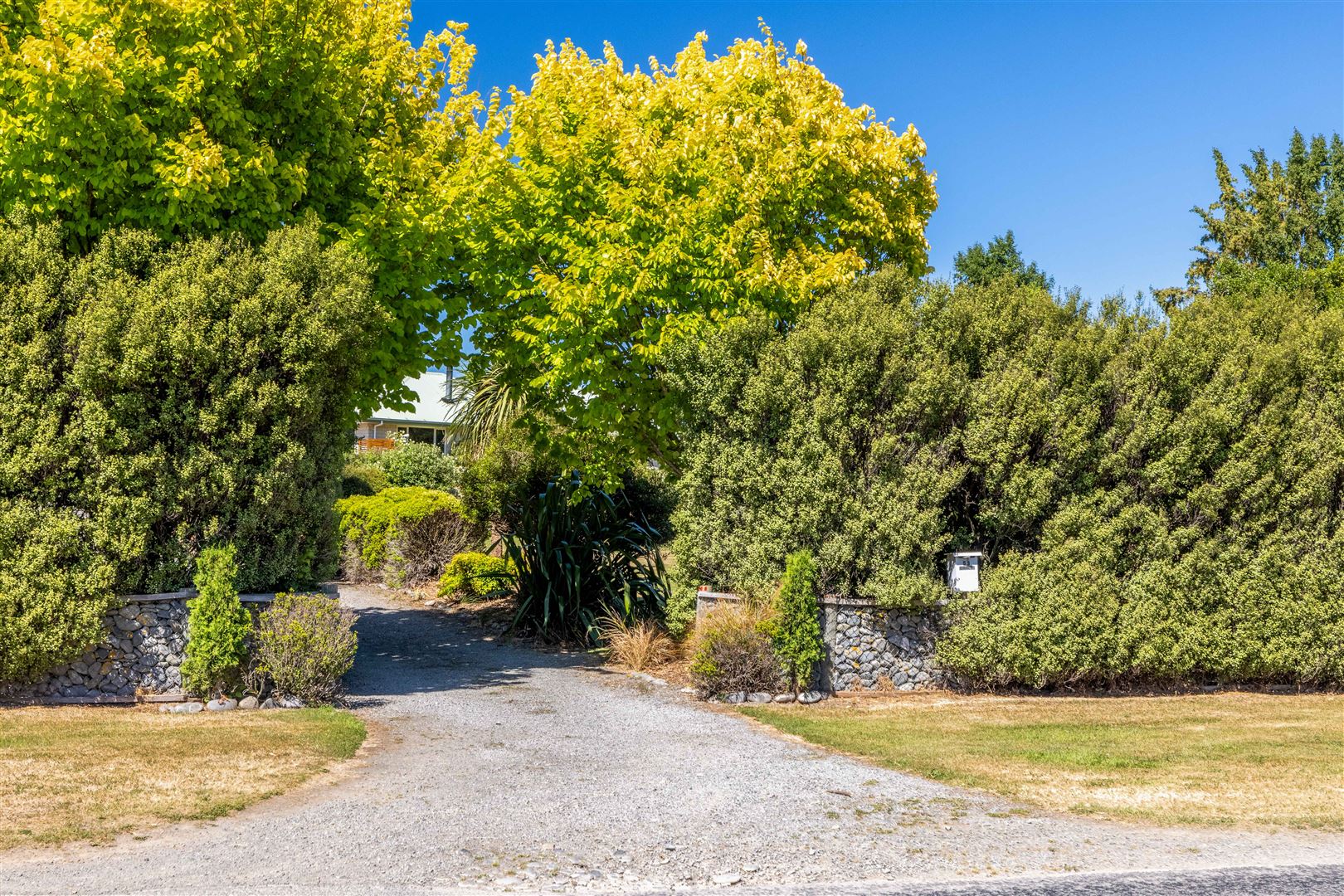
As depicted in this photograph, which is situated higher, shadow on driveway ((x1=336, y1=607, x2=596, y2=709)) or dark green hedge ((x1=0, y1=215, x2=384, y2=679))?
dark green hedge ((x1=0, y1=215, x2=384, y2=679))

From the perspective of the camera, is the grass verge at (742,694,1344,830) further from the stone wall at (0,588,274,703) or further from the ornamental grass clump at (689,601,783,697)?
the stone wall at (0,588,274,703)

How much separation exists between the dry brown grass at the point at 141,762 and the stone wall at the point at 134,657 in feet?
1.15

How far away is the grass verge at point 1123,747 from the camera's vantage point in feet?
24.6

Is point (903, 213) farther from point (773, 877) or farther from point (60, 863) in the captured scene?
point (60, 863)

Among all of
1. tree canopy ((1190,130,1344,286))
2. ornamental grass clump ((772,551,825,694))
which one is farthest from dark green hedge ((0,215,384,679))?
tree canopy ((1190,130,1344,286))

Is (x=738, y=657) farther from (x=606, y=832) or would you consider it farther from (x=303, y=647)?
(x=606, y=832)

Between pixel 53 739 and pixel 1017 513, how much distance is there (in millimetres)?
9799

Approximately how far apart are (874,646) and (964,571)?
A: 4.41ft

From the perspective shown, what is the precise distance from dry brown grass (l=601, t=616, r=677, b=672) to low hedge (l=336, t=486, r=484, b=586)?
7.17 metres

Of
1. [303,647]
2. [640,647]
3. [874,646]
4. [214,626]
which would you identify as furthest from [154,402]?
[874,646]

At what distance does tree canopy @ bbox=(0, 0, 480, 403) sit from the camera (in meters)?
10.7

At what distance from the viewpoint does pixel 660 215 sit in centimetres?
1315

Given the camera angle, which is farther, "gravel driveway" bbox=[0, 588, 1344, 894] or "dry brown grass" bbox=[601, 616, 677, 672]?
"dry brown grass" bbox=[601, 616, 677, 672]

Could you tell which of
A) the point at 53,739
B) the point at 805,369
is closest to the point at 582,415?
the point at 805,369
